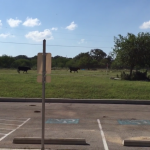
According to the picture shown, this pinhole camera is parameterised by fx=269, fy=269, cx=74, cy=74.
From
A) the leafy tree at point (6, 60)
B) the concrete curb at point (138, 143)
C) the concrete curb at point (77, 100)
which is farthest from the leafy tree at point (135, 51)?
the leafy tree at point (6, 60)

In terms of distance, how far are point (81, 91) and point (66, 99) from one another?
8.00 ft

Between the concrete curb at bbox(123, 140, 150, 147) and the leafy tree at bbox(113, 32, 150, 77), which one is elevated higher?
the leafy tree at bbox(113, 32, 150, 77)

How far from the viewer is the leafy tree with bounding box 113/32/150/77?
30109 millimetres

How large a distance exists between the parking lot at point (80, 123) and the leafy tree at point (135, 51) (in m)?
17.0

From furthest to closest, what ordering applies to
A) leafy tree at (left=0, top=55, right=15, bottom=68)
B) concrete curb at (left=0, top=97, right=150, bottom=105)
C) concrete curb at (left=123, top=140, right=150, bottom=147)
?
leafy tree at (left=0, top=55, right=15, bottom=68) < concrete curb at (left=0, top=97, right=150, bottom=105) < concrete curb at (left=123, top=140, right=150, bottom=147)

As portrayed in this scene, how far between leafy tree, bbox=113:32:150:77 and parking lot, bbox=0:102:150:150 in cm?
1698

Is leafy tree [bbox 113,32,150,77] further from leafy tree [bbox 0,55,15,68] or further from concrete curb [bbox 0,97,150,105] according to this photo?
leafy tree [bbox 0,55,15,68]

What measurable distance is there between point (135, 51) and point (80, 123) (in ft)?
72.1

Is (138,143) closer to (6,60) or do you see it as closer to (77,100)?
(77,100)

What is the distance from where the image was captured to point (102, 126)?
9156 millimetres

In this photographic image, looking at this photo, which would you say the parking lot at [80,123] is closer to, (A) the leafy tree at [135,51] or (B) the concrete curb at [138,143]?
(B) the concrete curb at [138,143]

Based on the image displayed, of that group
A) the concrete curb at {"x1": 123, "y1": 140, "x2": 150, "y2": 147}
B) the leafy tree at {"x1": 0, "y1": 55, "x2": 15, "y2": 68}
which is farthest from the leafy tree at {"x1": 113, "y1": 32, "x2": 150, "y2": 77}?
the leafy tree at {"x1": 0, "y1": 55, "x2": 15, "y2": 68}

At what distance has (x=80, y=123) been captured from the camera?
380 inches

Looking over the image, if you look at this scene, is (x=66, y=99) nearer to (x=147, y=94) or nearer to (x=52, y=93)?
(x=52, y=93)
